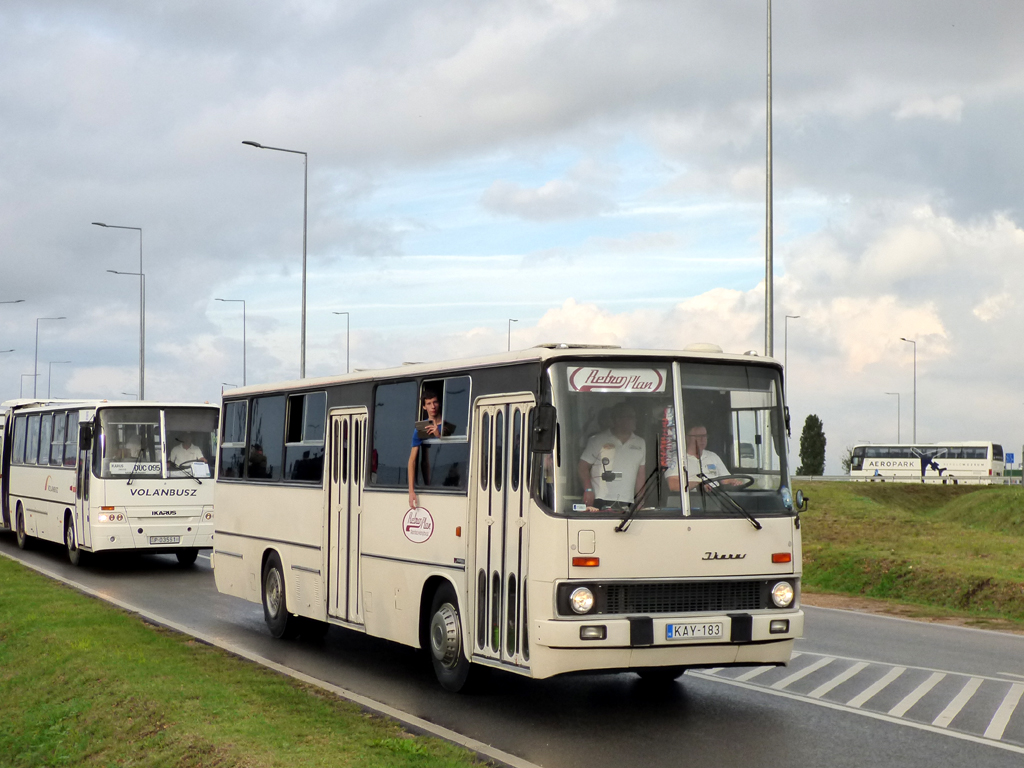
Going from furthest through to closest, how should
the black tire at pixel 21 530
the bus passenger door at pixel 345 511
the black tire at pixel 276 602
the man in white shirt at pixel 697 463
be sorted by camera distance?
the black tire at pixel 21 530, the black tire at pixel 276 602, the bus passenger door at pixel 345 511, the man in white shirt at pixel 697 463

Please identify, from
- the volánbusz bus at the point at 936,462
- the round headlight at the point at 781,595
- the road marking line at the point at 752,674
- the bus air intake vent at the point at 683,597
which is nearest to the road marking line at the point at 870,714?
the road marking line at the point at 752,674

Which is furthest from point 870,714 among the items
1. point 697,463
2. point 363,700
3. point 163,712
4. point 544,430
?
point 163,712

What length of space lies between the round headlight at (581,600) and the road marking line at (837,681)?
2.57 metres

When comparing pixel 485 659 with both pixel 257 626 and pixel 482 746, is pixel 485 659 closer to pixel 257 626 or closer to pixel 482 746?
pixel 482 746

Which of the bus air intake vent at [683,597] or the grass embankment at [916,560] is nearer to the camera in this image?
the bus air intake vent at [683,597]

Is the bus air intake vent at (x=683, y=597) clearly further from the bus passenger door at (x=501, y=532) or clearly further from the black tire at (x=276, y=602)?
the black tire at (x=276, y=602)

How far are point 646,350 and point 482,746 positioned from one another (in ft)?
10.5

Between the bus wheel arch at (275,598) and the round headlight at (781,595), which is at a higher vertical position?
the round headlight at (781,595)

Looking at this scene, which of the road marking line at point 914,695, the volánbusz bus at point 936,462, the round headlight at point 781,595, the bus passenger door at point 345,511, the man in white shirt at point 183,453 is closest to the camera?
the round headlight at point 781,595

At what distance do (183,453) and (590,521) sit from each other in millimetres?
14608

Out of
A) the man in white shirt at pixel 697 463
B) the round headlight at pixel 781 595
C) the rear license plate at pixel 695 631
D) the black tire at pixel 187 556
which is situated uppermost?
the man in white shirt at pixel 697 463

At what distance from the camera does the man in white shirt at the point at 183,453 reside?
22.4 m

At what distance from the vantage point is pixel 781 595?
973 centimetres

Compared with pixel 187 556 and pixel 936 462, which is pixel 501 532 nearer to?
pixel 187 556
